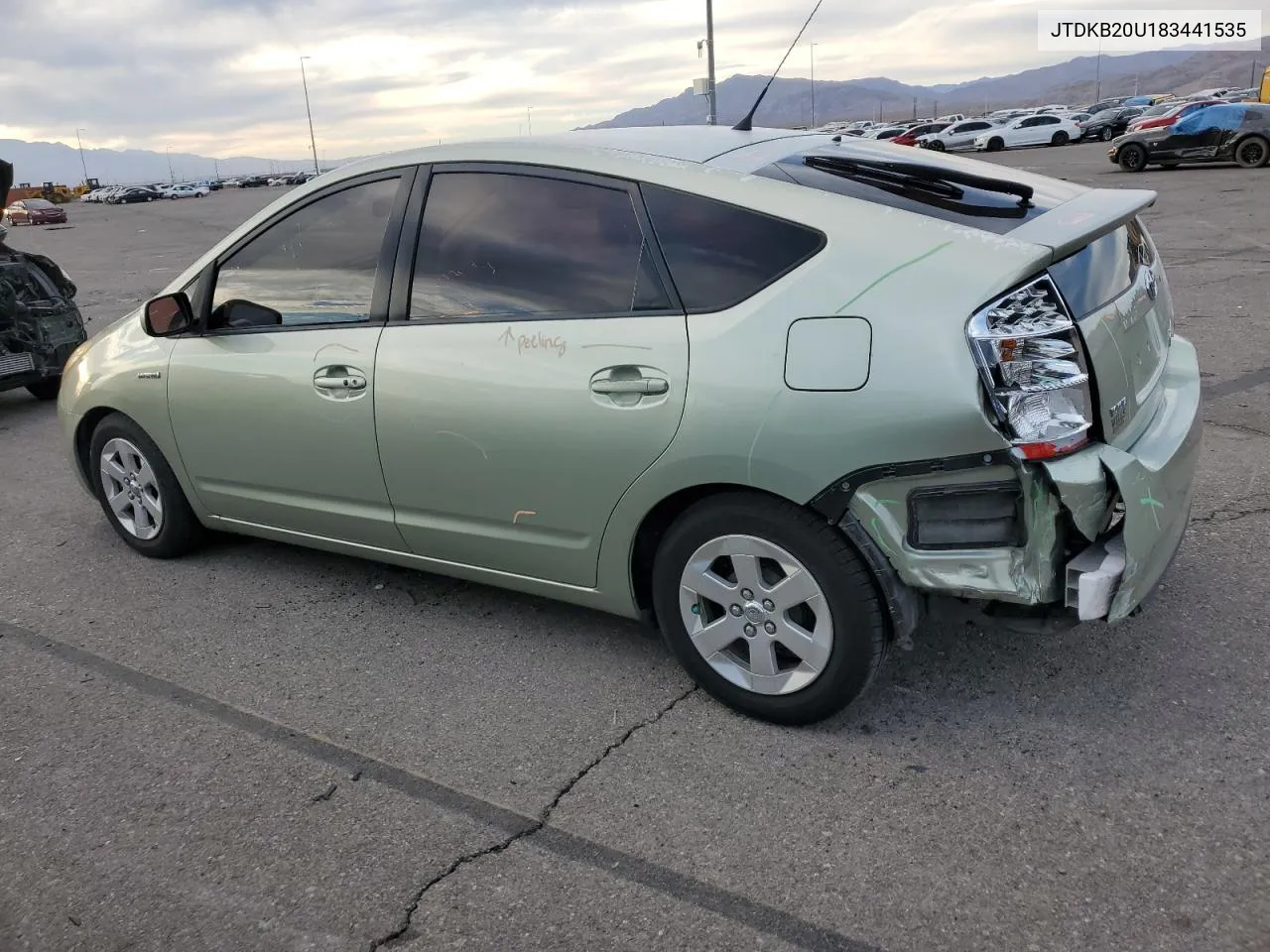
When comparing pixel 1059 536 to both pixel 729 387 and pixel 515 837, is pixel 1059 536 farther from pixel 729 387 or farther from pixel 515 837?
pixel 515 837

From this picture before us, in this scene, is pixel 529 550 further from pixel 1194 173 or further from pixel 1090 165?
pixel 1090 165

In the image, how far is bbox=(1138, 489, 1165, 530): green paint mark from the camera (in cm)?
271

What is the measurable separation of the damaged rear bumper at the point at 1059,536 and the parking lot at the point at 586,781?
0.30 m

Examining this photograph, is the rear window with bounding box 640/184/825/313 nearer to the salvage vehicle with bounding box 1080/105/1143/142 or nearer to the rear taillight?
the rear taillight

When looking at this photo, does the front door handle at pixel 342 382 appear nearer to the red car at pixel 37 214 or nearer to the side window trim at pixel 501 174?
the side window trim at pixel 501 174

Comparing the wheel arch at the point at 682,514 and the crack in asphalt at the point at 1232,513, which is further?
the crack in asphalt at the point at 1232,513

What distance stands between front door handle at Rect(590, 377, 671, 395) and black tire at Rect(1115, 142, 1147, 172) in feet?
82.6

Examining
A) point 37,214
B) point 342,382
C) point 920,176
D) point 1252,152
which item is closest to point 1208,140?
point 1252,152

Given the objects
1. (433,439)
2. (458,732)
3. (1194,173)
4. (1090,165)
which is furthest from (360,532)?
(1090,165)

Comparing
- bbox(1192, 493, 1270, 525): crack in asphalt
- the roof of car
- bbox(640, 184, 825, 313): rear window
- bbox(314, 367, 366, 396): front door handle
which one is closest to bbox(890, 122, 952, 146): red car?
bbox(1192, 493, 1270, 525): crack in asphalt

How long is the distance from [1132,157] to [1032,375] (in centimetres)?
2539

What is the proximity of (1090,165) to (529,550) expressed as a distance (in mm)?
29555

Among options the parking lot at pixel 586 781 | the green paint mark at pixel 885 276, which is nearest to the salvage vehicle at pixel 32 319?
the parking lot at pixel 586 781

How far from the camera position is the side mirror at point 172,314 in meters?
4.23
